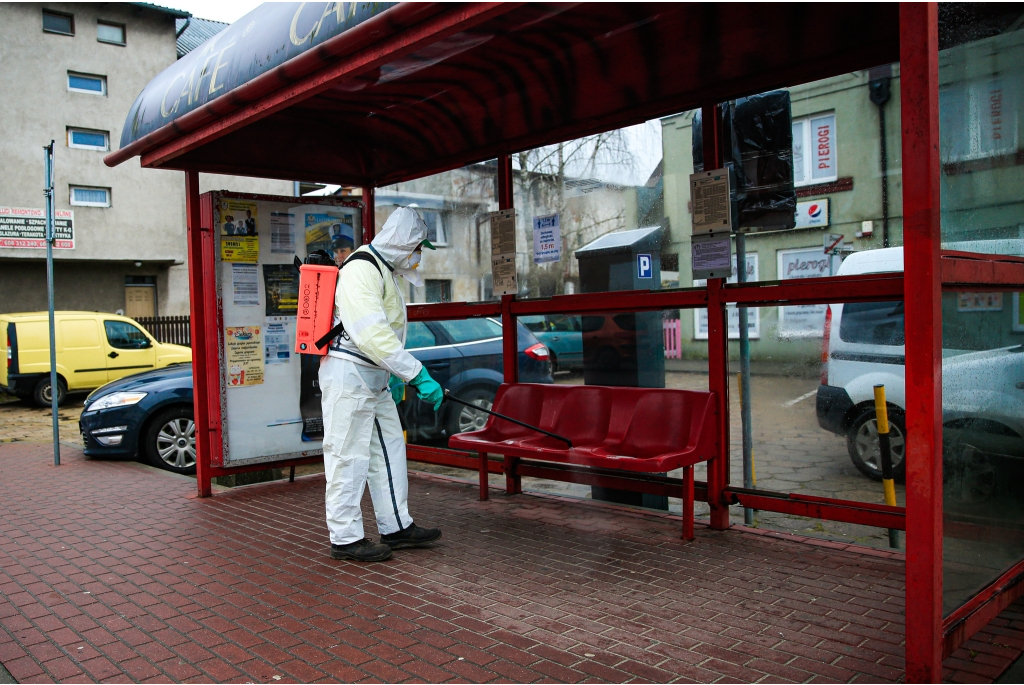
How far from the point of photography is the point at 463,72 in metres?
4.98

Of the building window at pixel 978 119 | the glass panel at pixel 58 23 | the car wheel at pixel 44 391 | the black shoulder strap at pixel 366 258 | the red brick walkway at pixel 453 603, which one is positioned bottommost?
the red brick walkway at pixel 453 603

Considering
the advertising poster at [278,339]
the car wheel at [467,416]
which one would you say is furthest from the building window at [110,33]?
the car wheel at [467,416]

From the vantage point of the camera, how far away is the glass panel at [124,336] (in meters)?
15.6

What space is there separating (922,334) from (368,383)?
301 centimetres

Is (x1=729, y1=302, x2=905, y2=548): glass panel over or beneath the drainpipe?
beneath

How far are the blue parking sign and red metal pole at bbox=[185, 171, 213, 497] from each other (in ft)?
11.4

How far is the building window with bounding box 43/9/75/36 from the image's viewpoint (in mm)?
24656

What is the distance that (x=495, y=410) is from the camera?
6.02 m

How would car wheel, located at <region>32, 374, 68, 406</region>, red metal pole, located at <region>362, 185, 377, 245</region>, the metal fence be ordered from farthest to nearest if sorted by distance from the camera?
the metal fence
car wheel, located at <region>32, 374, 68, 406</region>
red metal pole, located at <region>362, 185, 377, 245</region>

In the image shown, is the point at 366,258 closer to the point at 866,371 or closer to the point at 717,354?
the point at 717,354

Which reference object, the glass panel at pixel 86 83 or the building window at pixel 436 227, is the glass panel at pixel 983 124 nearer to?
the building window at pixel 436 227

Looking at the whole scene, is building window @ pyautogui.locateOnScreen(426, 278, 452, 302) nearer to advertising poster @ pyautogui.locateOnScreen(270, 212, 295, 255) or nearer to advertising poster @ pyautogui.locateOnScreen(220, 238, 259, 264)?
advertising poster @ pyautogui.locateOnScreen(270, 212, 295, 255)

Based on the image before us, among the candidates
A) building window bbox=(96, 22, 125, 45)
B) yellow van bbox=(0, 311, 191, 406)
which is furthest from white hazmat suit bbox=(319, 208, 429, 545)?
building window bbox=(96, 22, 125, 45)

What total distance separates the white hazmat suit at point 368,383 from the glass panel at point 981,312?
274 centimetres
